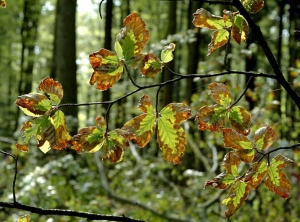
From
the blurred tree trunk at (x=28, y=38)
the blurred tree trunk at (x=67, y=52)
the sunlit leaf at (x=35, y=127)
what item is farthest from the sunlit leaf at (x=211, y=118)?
the blurred tree trunk at (x=28, y=38)

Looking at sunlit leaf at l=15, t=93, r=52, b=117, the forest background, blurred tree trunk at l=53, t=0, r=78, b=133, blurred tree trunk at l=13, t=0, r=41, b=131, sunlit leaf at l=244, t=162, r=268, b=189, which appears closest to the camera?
sunlit leaf at l=15, t=93, r=52, b=117

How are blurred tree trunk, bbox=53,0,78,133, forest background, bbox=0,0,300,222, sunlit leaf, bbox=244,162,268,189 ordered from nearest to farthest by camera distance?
sunlit leaf, bbox=244,162,268,189 < forest background, bbox=0,0,300,222 < blurred tree trunk, bbox=53,0,78,133

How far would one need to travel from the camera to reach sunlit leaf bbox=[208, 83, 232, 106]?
85 cm

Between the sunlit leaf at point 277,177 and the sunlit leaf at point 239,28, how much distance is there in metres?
0.26

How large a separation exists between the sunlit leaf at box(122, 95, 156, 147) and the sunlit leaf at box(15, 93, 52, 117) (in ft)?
0.55

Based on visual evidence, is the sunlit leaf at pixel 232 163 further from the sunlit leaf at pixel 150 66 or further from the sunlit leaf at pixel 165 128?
the sunlit leaf at pixel 150 66

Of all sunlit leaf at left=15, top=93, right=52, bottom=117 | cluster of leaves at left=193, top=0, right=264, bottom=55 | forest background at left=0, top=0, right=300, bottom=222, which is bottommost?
forest background at left=0, top=0, right=300, bottom=222

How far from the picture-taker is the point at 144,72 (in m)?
0.81

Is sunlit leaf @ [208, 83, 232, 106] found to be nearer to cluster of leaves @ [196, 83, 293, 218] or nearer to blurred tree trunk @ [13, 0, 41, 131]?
cluster of leaves @ [196, 83, 293, 218]

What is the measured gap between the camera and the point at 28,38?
1612 centimetres

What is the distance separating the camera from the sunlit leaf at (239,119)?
2.79 feet

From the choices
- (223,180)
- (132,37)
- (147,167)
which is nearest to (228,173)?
(223,180)

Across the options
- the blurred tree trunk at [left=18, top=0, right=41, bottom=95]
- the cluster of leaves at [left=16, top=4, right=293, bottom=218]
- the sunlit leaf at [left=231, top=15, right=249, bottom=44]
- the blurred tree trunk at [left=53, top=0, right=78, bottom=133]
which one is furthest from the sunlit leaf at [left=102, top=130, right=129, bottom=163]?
the blurred tree trunk at [left=18, top=0, right=41, bottom=95]

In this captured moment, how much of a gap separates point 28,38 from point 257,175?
54.0 ft
